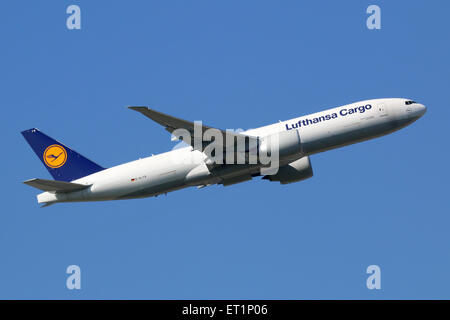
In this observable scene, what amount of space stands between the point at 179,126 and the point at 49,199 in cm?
1043

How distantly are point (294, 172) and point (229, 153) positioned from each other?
652cm

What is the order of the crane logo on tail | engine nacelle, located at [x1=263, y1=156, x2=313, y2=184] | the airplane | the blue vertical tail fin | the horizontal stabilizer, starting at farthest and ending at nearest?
1. engine nacelle, located at [x1=263, y1=156, x2=313, y2=184]
2. the crane logo on tail
3. the blue vertical tail fin
4. the airplane
5. the horizontal stabilizer

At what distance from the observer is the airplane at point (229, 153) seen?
43281mm

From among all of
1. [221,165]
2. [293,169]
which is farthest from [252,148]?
[293,169]

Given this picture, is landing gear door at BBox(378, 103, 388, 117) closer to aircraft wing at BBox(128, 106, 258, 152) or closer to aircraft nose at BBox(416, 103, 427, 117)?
aircraft nose at BBox(416, 103, 427, 117)

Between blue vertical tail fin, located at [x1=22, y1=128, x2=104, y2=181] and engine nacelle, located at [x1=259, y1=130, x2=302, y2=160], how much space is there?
460 inches

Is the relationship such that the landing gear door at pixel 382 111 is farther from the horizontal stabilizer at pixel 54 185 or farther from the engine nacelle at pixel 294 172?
the horizontal stabilizer at pixel 54 185

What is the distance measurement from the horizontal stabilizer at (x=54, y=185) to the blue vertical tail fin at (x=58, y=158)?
1593 mm

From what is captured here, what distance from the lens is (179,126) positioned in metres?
41.9

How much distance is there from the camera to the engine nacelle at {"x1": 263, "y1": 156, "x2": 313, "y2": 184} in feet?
158

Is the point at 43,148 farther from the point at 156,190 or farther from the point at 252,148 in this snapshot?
the point at 252,148

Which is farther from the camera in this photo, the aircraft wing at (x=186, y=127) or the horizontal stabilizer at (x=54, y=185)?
the horizontal stabilizer at (x=54, y=185)

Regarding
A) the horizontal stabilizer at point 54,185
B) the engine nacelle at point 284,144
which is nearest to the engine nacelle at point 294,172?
the engine nacelle at point 284,144

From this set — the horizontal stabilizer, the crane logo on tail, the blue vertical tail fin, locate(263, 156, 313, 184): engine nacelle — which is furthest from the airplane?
locate(263, 156, 313, 184): engine nacelle
